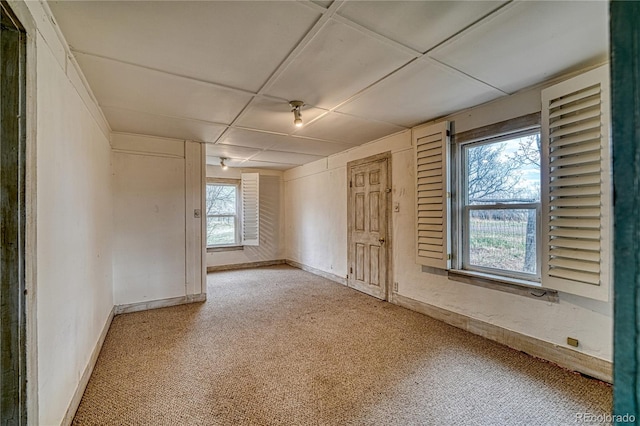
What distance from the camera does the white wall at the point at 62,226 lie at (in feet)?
4.58

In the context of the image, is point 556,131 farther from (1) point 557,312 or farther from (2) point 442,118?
(1) point 557,312

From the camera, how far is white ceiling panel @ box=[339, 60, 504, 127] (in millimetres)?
2225

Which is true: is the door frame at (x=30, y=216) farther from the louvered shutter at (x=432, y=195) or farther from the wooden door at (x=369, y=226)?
the wooden door at (x=369, y=226)

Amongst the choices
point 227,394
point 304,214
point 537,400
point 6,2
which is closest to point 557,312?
point 537,400

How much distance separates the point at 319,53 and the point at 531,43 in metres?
1.33

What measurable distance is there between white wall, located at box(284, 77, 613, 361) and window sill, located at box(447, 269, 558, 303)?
0.15 ft

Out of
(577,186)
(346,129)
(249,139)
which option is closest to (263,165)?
(249,139)

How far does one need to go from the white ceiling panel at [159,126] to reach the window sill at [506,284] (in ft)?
10.3

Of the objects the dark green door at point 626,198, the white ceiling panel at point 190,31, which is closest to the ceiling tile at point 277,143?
the white ceiling panel at point 190,31

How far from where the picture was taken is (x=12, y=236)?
1.17 m

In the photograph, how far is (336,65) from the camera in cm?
206

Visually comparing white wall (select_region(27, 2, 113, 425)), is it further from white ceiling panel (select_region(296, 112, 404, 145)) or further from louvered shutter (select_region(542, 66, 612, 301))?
louvered shutter (select_region(542, 66, 612, 301))

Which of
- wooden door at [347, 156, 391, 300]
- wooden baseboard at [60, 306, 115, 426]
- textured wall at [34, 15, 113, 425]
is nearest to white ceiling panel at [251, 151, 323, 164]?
wooden door at [347, 156, 391, 300]

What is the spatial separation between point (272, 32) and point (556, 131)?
219cm
